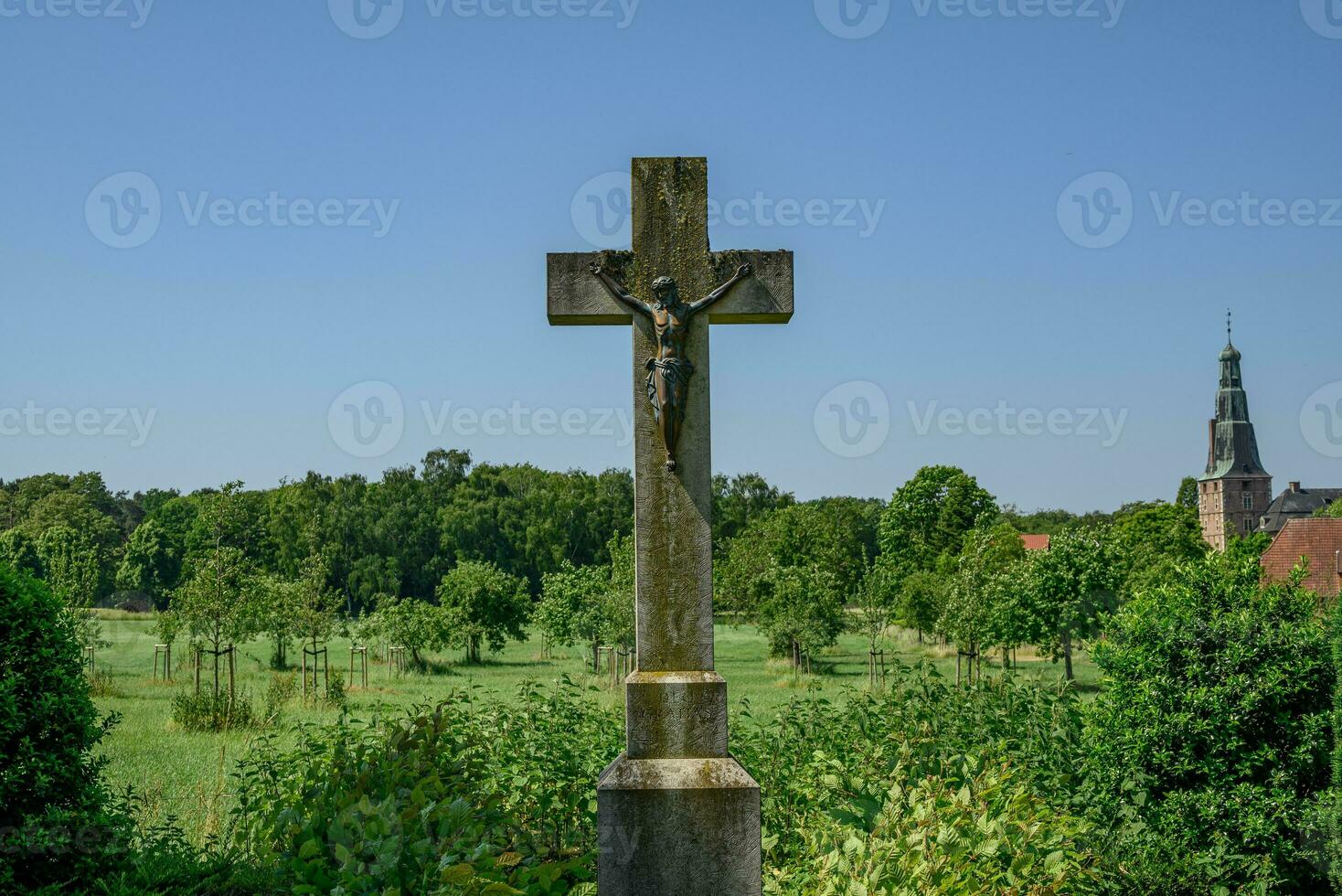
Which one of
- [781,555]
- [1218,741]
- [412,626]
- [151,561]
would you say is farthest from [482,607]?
[151,561]

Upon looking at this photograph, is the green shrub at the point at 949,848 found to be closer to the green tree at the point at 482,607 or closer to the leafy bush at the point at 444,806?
the leafy bush at the point at 444,806

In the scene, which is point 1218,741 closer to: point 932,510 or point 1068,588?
point 1068,588

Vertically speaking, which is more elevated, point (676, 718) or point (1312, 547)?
point (1312, 547)

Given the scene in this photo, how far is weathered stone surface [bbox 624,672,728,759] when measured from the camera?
4.64 meters

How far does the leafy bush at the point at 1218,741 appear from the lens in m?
5.24

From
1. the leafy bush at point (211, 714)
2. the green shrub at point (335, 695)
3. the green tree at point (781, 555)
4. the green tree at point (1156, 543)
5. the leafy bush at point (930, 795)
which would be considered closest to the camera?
the leafy bush at point (930, 795)

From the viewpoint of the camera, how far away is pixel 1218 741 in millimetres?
5449

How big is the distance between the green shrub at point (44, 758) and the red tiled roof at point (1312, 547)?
35.5m

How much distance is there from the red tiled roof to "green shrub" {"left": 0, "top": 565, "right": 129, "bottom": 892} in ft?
117

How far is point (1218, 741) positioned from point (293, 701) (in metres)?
14.4

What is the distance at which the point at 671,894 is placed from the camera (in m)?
4.44

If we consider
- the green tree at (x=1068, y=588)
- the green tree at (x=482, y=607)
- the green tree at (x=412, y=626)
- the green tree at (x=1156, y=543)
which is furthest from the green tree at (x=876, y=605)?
the green tree at (x=412, y=626)

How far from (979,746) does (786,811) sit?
126cm

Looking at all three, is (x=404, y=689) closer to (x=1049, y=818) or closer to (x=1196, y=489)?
(x=1049, y=818)
